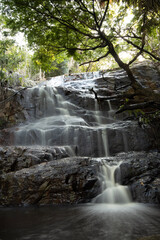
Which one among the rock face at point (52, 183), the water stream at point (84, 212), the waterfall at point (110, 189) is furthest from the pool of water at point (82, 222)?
the rock face at point (52, 183)

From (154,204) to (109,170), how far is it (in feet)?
5.38

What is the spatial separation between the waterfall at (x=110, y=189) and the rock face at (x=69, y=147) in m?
0.15

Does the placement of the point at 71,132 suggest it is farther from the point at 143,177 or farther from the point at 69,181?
the point at 143,177

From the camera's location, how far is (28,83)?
16672mm

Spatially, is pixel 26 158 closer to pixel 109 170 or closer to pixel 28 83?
pixel 109 170

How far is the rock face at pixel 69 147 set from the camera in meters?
4.80

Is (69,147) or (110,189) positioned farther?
(69,147)

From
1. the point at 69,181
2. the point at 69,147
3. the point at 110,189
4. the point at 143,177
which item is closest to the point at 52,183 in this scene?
the point at 69,181

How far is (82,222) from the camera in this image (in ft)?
10.4

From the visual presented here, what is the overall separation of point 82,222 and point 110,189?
6.49 ft

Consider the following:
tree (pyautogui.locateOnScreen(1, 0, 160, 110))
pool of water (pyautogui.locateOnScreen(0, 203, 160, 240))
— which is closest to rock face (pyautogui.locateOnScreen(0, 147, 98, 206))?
Result: pool of water (pyautogui.locateOnScreen(0, 203, 160, 240))

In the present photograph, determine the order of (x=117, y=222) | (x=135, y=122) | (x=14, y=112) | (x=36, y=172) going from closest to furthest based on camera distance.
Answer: (x=117, y=222), (x=36, y=172), (x=135, y=122), (x=14, y=112)

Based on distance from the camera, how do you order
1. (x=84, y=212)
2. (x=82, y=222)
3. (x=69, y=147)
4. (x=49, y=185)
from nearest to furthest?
(x=82, y=222)
(x=84, y=212)
(x=49, y=185)
(x=69, y=147)

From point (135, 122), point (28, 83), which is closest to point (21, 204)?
point (135, 122)
